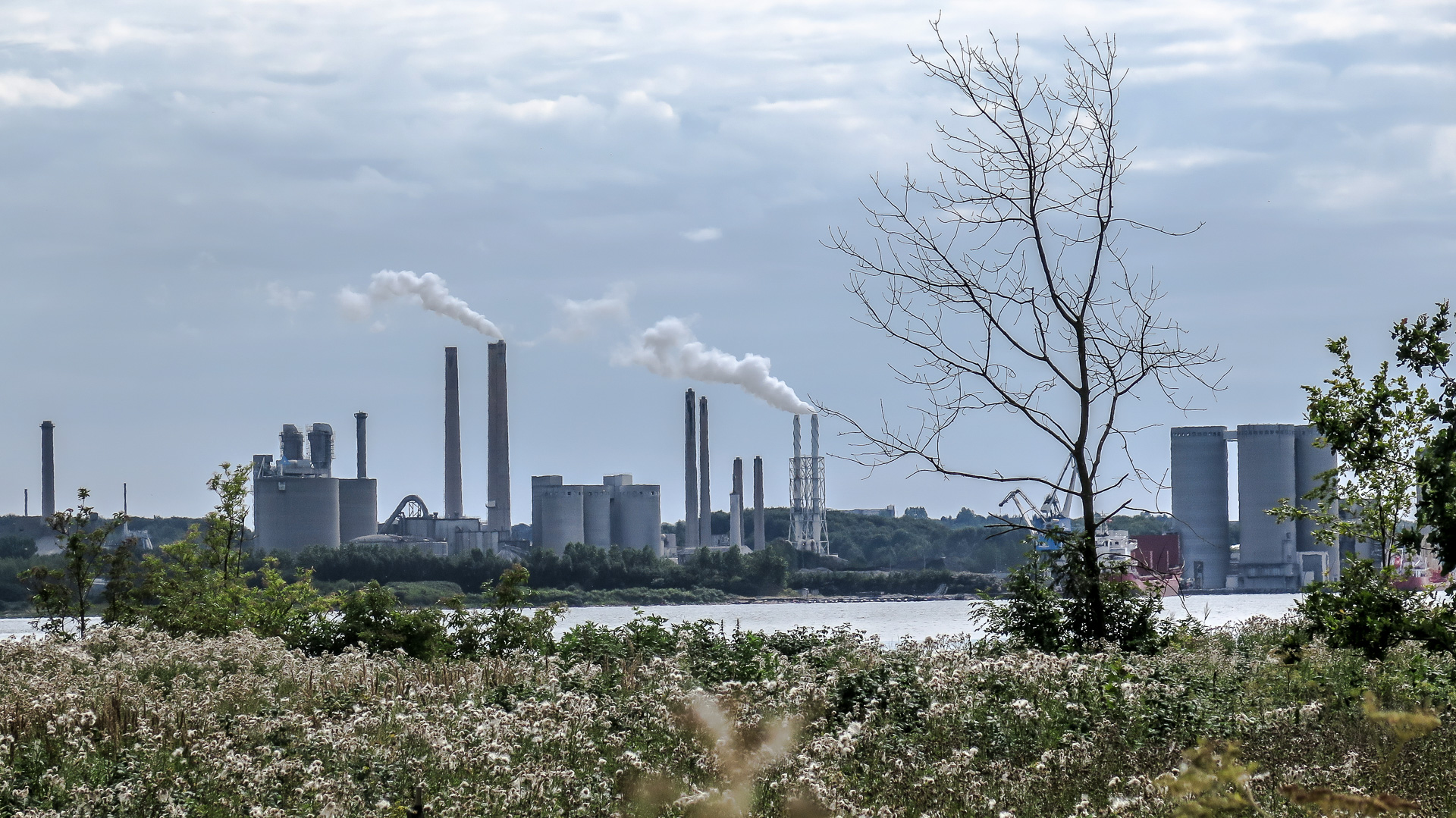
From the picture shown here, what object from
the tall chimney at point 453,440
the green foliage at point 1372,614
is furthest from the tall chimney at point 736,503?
the green foliage at point 1372,614

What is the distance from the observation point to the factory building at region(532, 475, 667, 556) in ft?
493

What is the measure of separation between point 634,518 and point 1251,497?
73.9 metres

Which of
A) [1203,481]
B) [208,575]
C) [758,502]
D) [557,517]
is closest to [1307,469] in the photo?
[1203,481]

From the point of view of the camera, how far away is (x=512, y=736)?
6941 mm

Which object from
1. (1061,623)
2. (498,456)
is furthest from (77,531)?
(498,456)

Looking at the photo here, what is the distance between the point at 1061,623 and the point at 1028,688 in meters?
4.21

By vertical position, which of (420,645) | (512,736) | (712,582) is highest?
(512,736)

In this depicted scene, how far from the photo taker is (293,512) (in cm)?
13325

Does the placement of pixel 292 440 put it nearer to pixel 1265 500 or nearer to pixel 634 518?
pixel 634 518

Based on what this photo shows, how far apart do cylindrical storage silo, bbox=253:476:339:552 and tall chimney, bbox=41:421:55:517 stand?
40145mm

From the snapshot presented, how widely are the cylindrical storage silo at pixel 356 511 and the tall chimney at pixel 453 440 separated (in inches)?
460

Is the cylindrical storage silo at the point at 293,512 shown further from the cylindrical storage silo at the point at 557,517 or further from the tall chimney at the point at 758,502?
the tall chimney at the point at 758,502

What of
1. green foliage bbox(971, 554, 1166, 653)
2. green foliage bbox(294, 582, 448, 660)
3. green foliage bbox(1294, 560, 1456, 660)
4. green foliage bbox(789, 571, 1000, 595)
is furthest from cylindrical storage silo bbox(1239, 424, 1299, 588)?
green foliage bbox(1294, 560, 1456, 660)

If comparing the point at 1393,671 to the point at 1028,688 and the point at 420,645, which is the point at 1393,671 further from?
the point at 420,645
